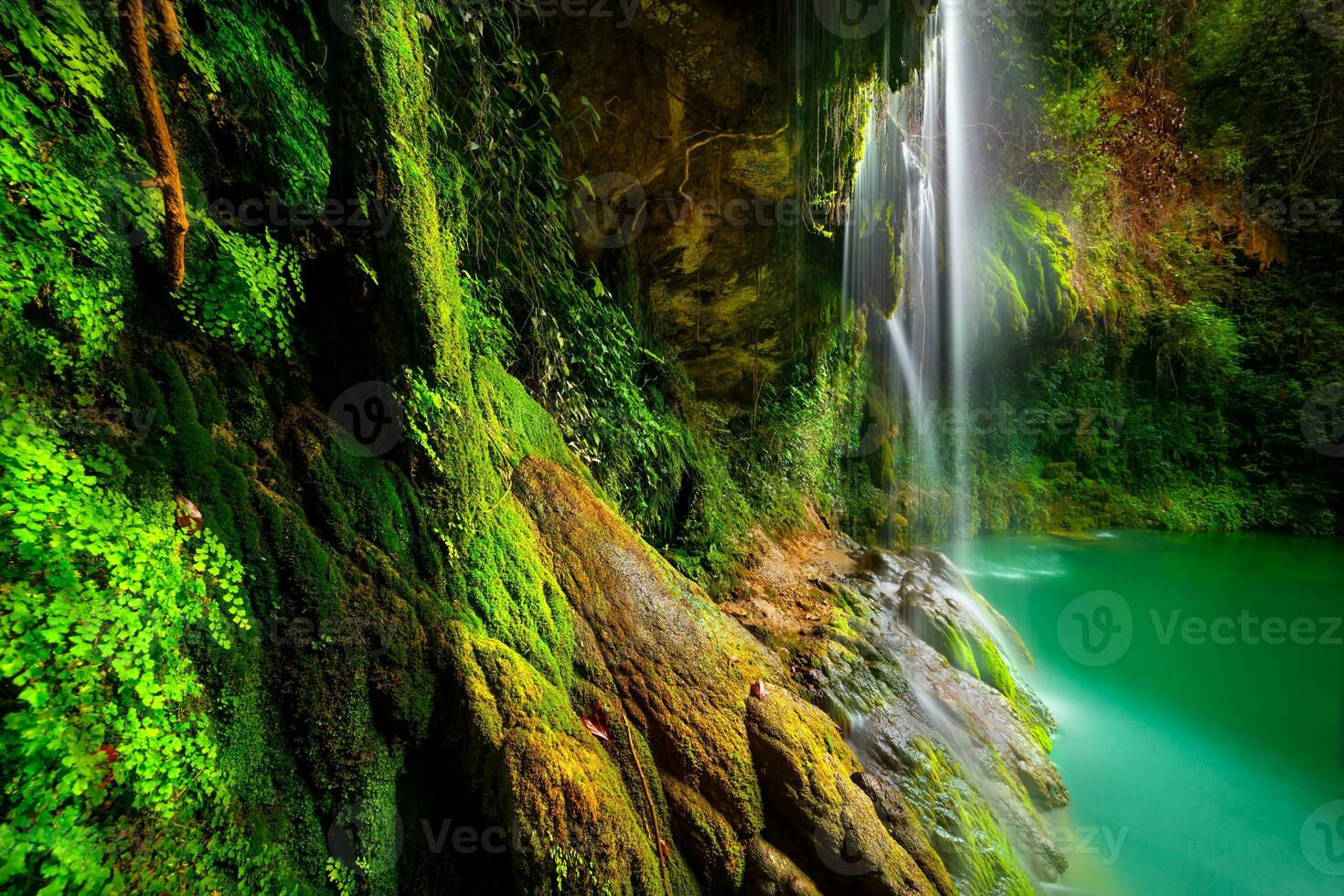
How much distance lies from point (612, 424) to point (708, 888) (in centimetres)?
313

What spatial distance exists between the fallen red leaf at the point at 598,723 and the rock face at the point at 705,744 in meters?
0.03

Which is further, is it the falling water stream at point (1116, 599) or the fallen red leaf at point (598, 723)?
the falling water stream at point (1116, 599)

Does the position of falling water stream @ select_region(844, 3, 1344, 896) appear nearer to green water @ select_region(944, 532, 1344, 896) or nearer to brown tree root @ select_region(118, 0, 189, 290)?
green water @ select_region(944, 532, 1344, 896)

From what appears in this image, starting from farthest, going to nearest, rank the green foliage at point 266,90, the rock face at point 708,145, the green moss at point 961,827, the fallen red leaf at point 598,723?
the rock face at point 708,145 → the green moss at point 961,827 → the fallen red leaf at point 598,723 → the green foliage at point 266,90

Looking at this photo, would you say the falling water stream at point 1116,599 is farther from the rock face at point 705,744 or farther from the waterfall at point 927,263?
the rock face at point 705,744

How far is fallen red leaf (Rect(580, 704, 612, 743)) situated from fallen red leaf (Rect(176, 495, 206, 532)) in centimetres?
147

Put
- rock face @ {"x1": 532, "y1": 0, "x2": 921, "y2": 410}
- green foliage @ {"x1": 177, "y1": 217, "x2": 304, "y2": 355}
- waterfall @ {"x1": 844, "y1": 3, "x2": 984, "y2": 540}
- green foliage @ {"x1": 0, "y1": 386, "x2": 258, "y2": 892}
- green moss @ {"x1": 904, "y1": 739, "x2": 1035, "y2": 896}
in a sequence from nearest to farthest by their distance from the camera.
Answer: green foliage @ {"x1": 0, "y1": 386, "x2": 258, "y2": 892} < green foliage @ {"x1": 177, "y1": 217, "x2": 304, "y2": 355} < green moss @ {"x1": 904, "y1": 739, "x2": 1035, "y2": 896} < rock face @ {"x1": 532, "y1": 0, "x2": 921, "y2": 410} < waterfall @ {"x1": 844, "y1": 3, "x2": 984, "y2": 540}

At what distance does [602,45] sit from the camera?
157 inches

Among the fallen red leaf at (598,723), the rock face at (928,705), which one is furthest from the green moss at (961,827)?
the fallen red leaf at (598,723)

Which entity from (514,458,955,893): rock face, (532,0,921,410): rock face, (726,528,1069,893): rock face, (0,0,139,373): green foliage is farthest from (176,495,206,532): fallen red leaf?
(532,0,921,410): rock face

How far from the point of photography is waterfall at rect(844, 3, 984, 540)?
7.64m

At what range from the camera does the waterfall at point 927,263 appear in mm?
7645

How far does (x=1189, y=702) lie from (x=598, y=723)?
28.8ft

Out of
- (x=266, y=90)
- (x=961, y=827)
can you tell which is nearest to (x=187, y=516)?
(x=266, y=90)
